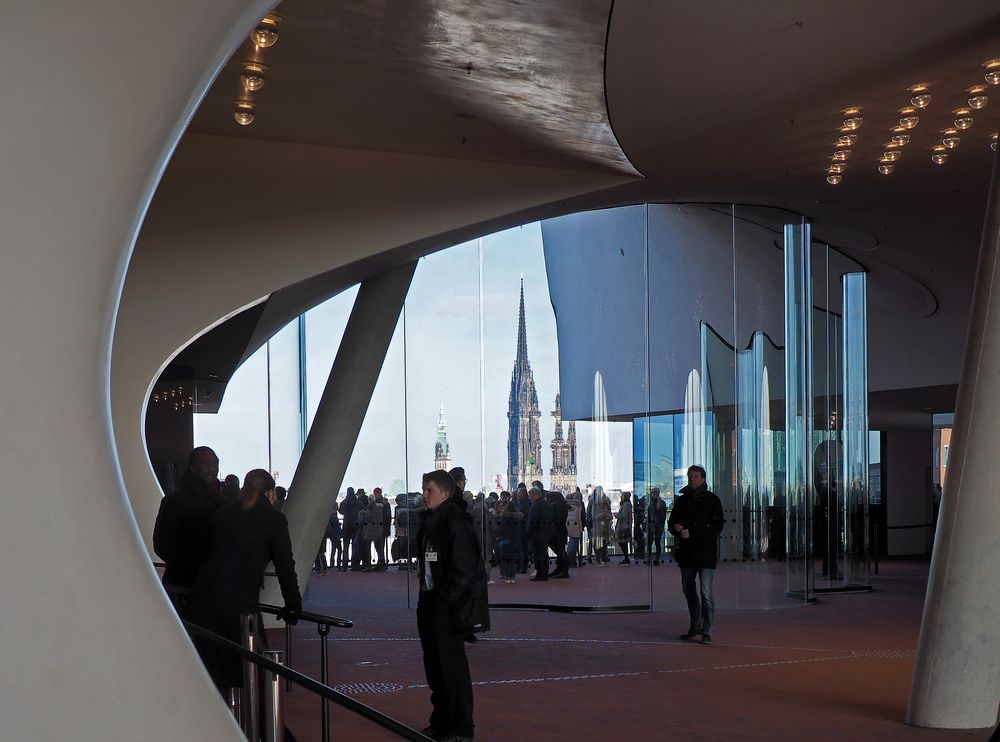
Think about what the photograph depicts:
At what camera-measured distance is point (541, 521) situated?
49.4 ft

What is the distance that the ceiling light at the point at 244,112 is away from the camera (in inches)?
376

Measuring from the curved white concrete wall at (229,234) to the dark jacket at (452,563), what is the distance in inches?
214

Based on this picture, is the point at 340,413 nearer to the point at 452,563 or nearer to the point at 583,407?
the point at 583,407

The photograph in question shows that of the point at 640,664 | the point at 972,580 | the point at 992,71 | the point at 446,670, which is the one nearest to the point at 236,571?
the point at 446,670

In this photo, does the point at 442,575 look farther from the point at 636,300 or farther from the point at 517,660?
the point at 636,300

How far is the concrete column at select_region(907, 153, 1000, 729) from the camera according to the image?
6750mm

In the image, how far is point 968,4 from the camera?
295 inches

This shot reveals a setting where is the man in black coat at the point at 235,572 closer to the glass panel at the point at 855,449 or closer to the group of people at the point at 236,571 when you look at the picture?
the group of people at the point at 236,571

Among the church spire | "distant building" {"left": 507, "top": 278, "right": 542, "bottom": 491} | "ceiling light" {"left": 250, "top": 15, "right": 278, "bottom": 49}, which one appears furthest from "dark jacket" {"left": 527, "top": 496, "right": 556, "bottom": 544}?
"ceiling light" {"left": 250, "top": 15, "right": 278, "bottom": 49}

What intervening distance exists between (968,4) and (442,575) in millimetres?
4931

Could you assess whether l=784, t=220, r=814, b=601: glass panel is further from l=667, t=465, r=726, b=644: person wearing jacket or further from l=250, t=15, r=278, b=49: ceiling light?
l=250, t=15, r=278, b=49: ceiling light

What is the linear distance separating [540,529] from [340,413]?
334 cm

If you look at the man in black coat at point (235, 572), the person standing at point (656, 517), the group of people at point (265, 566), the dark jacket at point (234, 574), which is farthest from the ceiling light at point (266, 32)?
the person standing at point (656, 517)

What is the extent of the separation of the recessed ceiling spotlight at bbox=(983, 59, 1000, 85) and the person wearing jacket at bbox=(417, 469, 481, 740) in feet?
17.8
